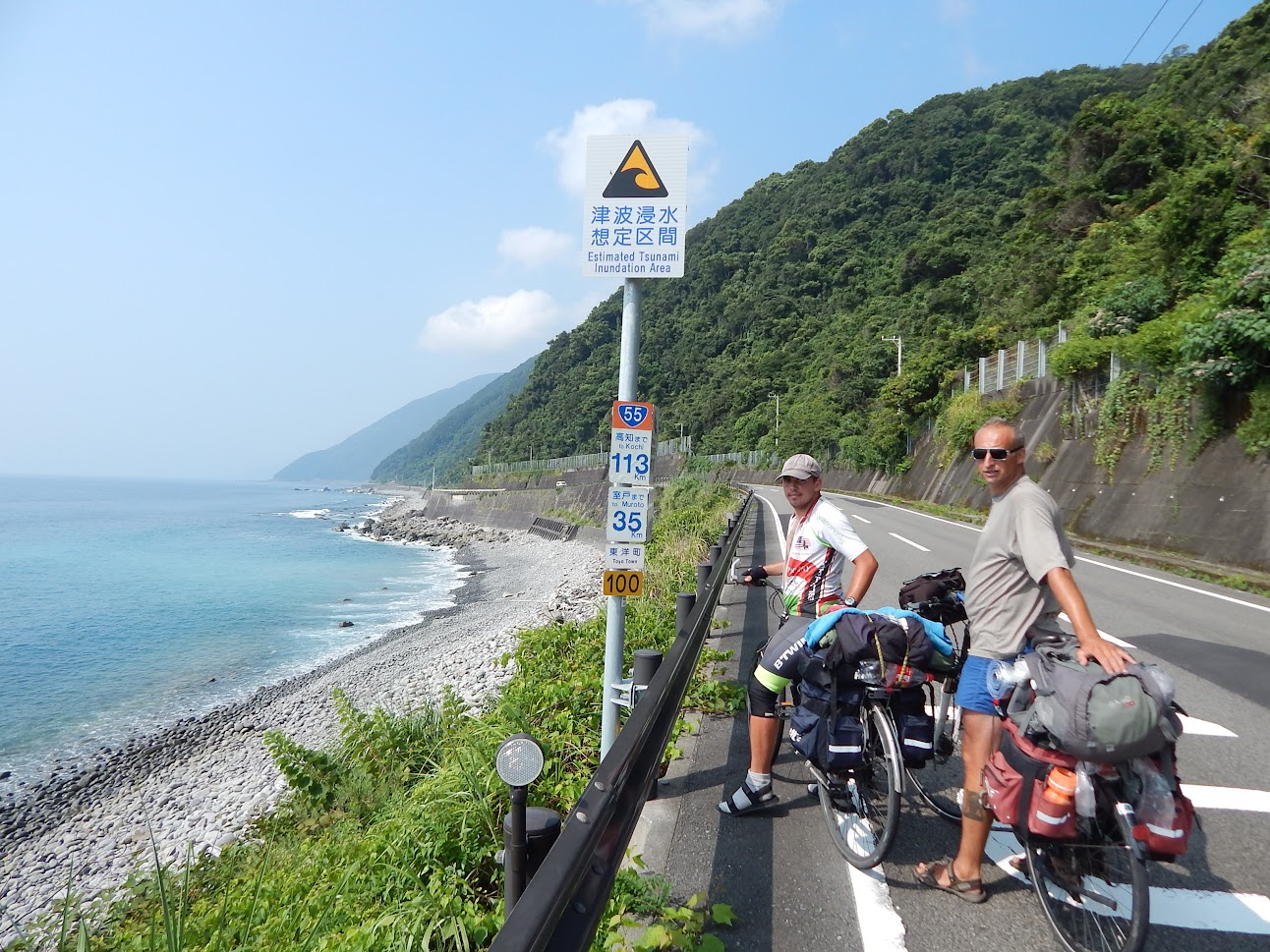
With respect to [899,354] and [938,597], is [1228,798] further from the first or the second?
[899,354]

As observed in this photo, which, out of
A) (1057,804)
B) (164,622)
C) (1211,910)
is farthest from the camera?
(164,622)

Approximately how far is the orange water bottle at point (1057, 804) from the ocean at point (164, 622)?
15410mm

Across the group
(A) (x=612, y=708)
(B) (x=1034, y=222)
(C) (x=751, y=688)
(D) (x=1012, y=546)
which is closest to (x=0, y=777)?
(A) (x=612, y=708)

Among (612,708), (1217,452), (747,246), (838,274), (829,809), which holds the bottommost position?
(829,809)

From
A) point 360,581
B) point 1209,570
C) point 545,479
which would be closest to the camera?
point 1209,570

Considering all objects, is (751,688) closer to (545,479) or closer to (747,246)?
(545,479)

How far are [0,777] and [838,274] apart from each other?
257 ft

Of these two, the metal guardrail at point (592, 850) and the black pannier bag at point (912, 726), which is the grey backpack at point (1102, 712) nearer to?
A: the black pannier bag at point (912, 726)

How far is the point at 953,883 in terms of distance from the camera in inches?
110

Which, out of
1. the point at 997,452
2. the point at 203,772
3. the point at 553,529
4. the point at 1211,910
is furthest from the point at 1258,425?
the point at 553,529

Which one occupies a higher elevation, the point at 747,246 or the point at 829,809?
the point at 747,246

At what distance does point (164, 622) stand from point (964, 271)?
172ft

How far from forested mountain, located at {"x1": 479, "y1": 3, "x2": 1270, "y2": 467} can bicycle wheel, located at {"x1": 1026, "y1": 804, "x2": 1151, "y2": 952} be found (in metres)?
3.45

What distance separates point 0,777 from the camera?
479 inches
